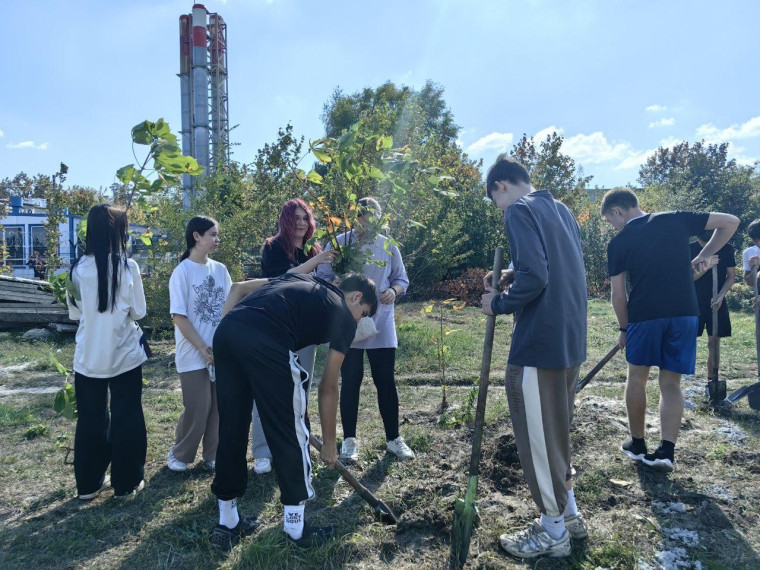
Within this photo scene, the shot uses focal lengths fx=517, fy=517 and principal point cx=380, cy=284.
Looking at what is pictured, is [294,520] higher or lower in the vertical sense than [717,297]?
lower

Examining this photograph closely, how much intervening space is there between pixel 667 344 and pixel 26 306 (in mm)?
10967

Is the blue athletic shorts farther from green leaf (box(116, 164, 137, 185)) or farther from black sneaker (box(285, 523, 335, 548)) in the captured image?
green leaf (box(116, 164, 137, 185))

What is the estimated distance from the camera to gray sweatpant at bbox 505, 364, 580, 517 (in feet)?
8.57

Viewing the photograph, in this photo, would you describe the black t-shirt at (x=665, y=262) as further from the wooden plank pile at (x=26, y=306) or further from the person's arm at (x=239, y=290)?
the wooden plank pile at (x=26, y=306)

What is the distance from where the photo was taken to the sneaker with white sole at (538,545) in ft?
8.63

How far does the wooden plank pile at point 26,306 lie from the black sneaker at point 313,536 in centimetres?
883

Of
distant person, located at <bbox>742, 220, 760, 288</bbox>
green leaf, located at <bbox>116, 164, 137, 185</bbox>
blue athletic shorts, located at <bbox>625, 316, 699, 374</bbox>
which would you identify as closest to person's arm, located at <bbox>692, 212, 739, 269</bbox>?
blue athletic shorts, located at <bbox>625, 316, 699, 374</bbox>

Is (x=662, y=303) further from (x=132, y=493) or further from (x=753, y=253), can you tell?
(x=132, y=493)

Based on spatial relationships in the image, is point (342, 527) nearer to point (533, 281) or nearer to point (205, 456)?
point (205, 456)

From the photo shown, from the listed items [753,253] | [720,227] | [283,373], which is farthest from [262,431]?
[753,253]

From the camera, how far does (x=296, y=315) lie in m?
2.67

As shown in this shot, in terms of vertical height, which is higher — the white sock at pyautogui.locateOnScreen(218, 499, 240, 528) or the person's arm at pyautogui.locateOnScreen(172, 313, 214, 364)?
the person's arm at pyautogui.locateOnScreen(172, 313, 214, 364)

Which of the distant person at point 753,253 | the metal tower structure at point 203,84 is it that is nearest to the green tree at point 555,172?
the distant person at point 753,253

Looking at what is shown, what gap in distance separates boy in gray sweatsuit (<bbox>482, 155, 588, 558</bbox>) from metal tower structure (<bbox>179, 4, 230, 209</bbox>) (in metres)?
18.6
